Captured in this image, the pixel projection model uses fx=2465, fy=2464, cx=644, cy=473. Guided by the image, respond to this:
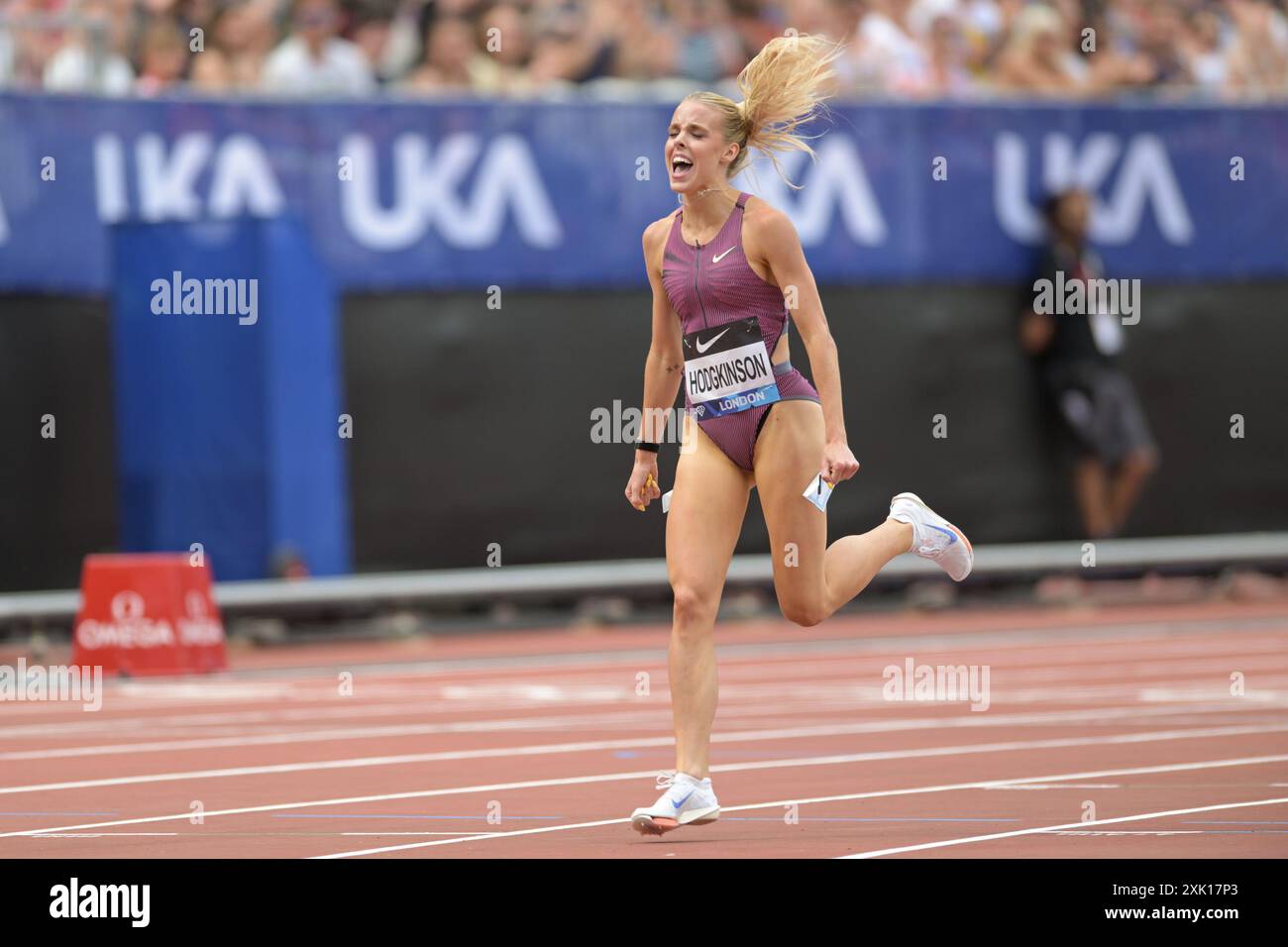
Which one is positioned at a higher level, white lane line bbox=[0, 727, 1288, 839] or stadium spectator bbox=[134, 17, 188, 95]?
stadium spectator bbox=[134, 17, 188, 95]

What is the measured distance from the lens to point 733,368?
8.51 meters

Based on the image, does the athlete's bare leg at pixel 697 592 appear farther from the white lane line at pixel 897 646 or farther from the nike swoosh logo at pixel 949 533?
the white lane line at pixel 897 646

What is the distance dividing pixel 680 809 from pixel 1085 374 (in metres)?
11.3

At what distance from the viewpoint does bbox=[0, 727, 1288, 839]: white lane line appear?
8.92 metres

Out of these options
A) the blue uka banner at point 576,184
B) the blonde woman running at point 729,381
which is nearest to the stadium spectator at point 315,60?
the blue uka banner at point 576,184

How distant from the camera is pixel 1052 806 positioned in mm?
8820

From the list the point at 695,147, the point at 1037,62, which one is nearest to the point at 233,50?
the point at 1037,62

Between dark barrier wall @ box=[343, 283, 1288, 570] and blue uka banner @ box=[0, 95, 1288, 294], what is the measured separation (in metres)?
0.29

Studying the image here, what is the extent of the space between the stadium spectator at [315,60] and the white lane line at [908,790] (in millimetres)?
8469

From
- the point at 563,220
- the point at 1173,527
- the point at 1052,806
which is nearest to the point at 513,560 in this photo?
the point at 563,220

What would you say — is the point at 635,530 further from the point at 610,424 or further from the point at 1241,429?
the point at 1241,429

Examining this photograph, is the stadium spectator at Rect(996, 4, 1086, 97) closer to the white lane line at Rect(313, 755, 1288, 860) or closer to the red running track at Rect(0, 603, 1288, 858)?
the red running track at Rect(0, 603, 1288, 858)

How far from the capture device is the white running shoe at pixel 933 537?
970 centimetres

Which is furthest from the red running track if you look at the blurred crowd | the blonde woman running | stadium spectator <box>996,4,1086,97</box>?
stadium spectator <box>996,4,1086,97</box>
